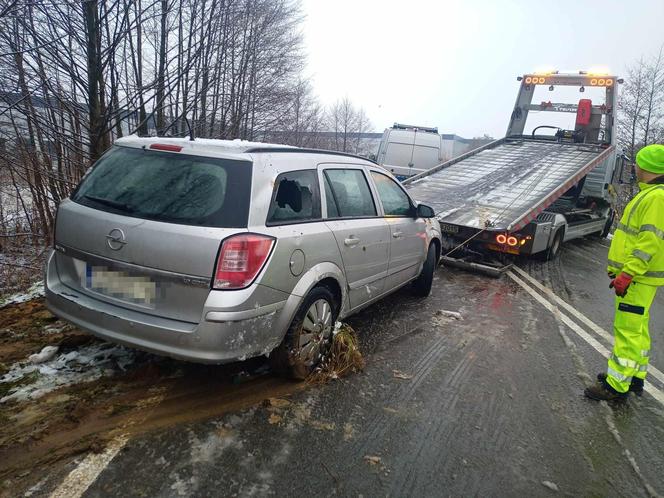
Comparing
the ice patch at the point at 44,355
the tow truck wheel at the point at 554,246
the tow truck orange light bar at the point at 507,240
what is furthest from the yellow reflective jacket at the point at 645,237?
the tow truck wheel at the point at 554,246

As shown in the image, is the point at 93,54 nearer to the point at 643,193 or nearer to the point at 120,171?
the point at 120,171

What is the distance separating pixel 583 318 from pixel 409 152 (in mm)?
9212

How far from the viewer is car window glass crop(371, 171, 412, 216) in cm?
461

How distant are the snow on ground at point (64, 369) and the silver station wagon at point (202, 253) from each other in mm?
472

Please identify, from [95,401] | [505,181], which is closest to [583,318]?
[505,181]

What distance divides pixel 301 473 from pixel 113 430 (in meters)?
1.17

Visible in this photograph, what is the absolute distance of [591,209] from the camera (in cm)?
1096

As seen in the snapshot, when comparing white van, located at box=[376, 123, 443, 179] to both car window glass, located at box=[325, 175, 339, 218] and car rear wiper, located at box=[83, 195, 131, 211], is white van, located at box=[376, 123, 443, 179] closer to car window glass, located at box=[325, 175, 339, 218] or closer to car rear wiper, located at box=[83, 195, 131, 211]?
car window glass, located at box=[325, 175, 339, 218]

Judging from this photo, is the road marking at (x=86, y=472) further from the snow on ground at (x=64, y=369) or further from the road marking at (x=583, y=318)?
the road marking at (x=583, y=318)

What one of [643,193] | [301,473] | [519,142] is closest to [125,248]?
[301,473]

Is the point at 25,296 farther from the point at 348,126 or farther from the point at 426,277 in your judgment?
the point at 348,126

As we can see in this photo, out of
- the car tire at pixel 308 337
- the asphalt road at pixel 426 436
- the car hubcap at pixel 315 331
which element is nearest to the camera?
the asphalt road at pixel 426 436

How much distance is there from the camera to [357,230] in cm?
390

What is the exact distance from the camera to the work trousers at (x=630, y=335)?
11.7ft
